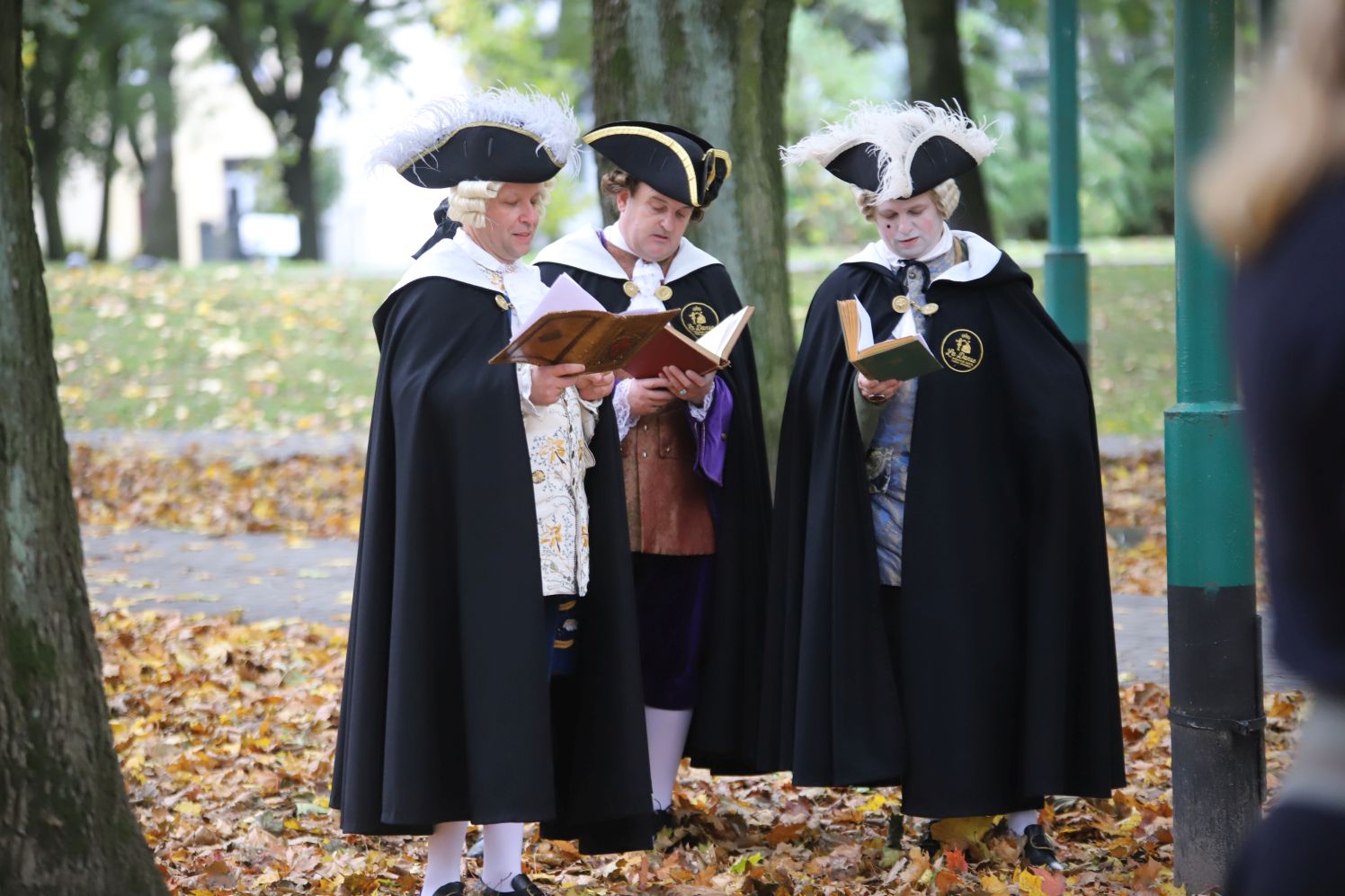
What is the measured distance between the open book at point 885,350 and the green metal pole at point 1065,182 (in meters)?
5.33

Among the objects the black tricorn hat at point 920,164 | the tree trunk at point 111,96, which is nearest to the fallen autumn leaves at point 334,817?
the black tricorn hat at point 920,164

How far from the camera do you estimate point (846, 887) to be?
4949mm

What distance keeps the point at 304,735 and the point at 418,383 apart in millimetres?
2979

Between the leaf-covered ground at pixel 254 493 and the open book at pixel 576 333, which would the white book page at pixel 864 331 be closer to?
the open book at pixel 576 333

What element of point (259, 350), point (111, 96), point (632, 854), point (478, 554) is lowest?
point (632, 854)

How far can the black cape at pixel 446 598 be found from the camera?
441 cm

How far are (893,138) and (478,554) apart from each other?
176 cm

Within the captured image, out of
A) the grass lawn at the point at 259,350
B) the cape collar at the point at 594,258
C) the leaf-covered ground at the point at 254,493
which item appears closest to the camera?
the cape collar at the point at 594,258

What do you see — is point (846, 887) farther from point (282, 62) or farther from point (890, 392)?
point (282, 62)

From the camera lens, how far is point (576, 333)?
4.22m

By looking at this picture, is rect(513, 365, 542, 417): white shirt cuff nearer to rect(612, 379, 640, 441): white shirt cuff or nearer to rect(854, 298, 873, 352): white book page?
rect(612, 379, 640, 441): white shirt cuff

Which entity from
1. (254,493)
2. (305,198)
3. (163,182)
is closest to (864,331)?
(254,493)

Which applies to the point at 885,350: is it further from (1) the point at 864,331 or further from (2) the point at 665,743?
(2) the point at 665,743

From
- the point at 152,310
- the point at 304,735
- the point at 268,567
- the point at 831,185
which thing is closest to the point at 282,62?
the point at 831,185
